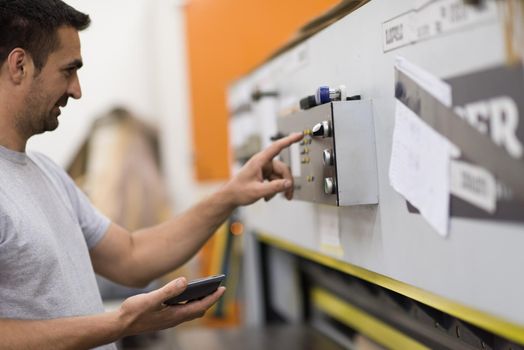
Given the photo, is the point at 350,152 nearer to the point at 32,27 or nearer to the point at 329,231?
the point at 329,231

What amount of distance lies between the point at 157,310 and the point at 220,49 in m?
2.44

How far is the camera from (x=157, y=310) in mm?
1075

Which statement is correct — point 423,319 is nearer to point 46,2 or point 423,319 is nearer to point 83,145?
point 46,2

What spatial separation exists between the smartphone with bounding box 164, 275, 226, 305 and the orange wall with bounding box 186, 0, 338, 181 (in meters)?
2.18

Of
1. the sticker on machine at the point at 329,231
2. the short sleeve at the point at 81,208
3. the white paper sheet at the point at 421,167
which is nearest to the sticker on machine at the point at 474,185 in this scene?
A: the white paper sheet at the point at 421,167

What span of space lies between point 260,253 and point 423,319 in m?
0.99

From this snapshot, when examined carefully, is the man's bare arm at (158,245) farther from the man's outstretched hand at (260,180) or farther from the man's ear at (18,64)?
the man's ear at (18,64)

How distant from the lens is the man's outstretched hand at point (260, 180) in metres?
1.30

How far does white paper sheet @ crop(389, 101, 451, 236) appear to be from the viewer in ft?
2.53

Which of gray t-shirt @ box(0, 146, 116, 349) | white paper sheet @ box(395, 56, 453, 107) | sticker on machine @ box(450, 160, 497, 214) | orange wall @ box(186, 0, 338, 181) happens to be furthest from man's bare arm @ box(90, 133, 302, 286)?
orange wall @ box(186, 0, 338, 181)

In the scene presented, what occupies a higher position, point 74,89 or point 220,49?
point 220,49

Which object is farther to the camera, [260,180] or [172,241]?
[172,241]

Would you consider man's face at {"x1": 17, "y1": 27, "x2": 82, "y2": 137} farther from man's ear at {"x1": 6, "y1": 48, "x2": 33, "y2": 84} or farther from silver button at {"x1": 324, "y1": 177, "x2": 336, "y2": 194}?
silver button at {"x1": 324, "y1": 177, "x2": 336, "y2": 194}

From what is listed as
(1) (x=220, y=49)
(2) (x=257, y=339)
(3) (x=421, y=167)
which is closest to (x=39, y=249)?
(3) (x=421, y=167)
